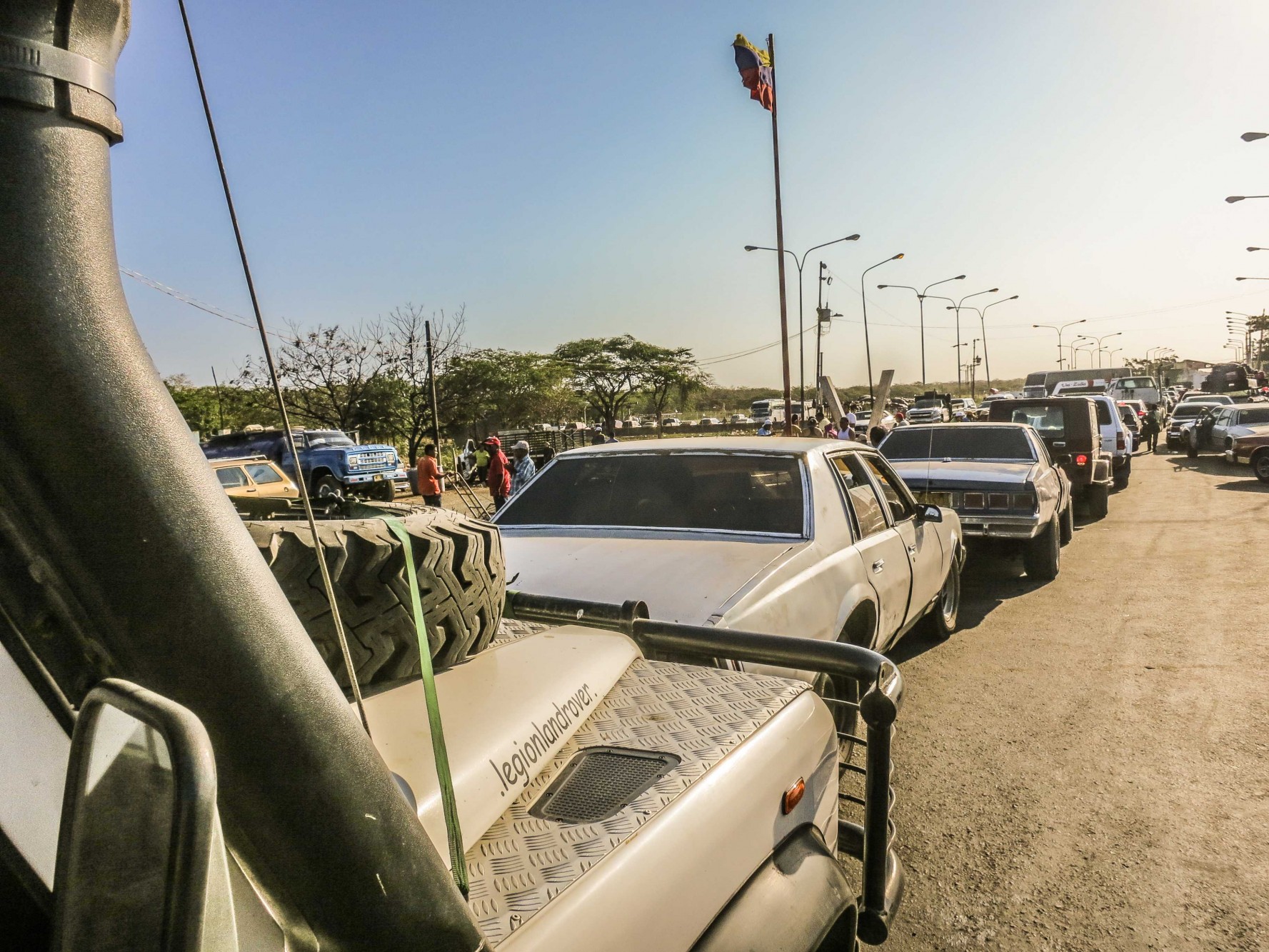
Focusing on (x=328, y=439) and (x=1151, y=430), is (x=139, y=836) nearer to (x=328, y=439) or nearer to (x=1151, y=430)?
(x=328, y=439)

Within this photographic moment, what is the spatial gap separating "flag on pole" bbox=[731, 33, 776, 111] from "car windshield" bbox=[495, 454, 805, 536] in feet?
57.6

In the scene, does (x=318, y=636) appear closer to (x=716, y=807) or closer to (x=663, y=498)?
(x=716, y=807)

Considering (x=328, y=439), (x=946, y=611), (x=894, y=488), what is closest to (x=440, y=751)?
(x=894, y=488)

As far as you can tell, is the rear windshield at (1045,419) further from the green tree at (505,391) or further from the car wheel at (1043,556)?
the green tree at (505,391)

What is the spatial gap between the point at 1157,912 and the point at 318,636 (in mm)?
2948

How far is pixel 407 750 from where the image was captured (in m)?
1.46

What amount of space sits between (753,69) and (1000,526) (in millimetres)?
15198

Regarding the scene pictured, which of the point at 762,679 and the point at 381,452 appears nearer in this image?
the point at 762,679

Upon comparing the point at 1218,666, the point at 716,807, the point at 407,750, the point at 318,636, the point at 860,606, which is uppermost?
the point at 318,636

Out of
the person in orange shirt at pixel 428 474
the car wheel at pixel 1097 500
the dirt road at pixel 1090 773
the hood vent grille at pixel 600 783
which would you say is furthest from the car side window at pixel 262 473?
the hood vent grille at pixel 600 783

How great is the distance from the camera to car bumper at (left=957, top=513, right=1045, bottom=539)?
26.0 ft

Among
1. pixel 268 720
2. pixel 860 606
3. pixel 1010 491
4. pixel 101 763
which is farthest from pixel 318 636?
pixel 1010 491

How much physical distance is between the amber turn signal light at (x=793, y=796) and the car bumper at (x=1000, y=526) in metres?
6.69

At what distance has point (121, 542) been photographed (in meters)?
0.82
